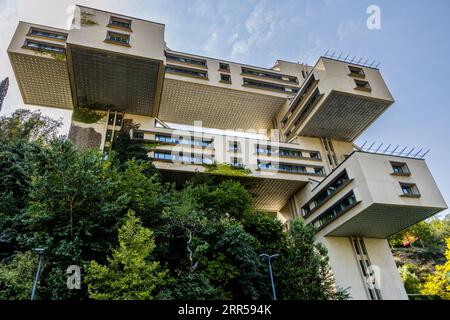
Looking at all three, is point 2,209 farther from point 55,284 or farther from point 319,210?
point 319,210

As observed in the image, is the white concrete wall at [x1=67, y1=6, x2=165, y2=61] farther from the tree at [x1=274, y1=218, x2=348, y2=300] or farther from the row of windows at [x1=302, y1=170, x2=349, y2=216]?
the tree at [x1=274, y1=218, x2=348, y2=300]

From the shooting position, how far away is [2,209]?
1775 cm

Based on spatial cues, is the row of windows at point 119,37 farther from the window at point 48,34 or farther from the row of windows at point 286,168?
the row of windows at point 286,168

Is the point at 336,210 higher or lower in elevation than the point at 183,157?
lower

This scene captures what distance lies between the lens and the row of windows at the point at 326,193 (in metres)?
31.0

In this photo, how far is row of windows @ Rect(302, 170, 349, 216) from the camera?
1219 inches

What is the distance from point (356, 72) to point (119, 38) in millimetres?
30668

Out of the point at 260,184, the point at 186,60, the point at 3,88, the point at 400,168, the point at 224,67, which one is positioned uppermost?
the point at 186,60

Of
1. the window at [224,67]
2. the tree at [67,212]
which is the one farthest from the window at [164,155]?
the tree at [67,212]

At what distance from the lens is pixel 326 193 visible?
33.6 meters

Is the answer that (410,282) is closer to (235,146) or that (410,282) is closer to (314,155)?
(314,155)

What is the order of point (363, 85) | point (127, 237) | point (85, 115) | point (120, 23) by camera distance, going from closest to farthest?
1. point (127, 237)
2. point (85, 115)
3. point (120, 23)
4. point (363, 85)

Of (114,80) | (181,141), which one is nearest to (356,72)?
(181,141)

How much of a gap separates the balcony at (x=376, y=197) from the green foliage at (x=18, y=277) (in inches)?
997
